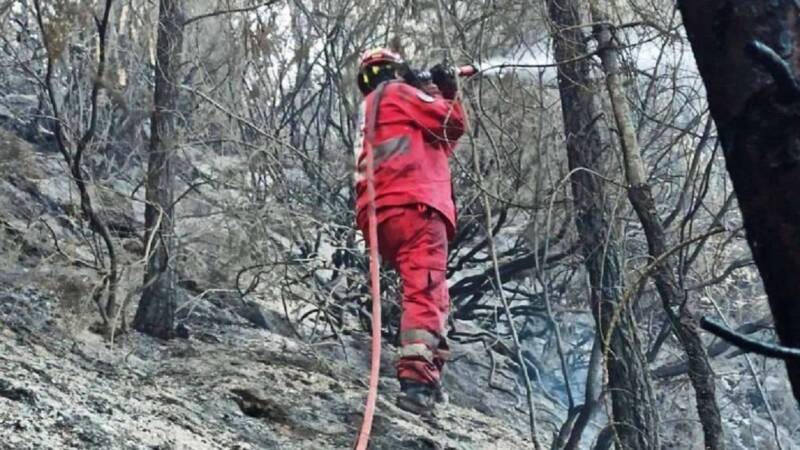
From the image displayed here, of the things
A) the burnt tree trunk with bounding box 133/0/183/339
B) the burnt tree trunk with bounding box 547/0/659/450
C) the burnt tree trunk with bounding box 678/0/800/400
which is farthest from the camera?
the burnt tree trunk with bounding box 133/0/183/339

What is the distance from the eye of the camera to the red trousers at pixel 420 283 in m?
4.71

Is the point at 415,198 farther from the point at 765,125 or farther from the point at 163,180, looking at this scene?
the point at 765,125

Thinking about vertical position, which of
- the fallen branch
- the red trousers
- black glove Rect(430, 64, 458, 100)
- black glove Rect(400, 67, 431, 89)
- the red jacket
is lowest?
the fallen branch

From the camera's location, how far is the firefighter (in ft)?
15.5

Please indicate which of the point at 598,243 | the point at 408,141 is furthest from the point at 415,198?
the point at 598,243

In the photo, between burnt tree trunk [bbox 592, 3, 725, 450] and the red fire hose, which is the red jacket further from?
burnt tree trunk [bbox 592, 3, 725, 450]

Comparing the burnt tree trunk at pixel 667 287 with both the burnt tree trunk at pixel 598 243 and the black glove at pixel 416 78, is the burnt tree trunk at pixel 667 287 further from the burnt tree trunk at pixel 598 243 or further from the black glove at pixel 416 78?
the black glove at pixel 416 78

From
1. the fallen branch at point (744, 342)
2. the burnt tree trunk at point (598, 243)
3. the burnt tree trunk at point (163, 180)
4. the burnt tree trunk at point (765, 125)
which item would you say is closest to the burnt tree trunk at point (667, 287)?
the burnt tree trunk at point (598, 243)

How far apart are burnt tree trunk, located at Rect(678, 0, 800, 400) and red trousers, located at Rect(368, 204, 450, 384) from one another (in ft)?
10.8

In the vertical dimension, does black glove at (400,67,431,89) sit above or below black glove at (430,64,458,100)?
above

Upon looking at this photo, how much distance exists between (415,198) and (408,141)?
26 centimetres

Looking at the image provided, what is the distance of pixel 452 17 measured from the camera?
210 inches

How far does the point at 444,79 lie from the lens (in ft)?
15.8

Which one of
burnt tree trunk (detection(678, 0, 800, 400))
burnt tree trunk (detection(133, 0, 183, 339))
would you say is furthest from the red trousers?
burnt tree trunk (detection(678, 0, 800, 400))
